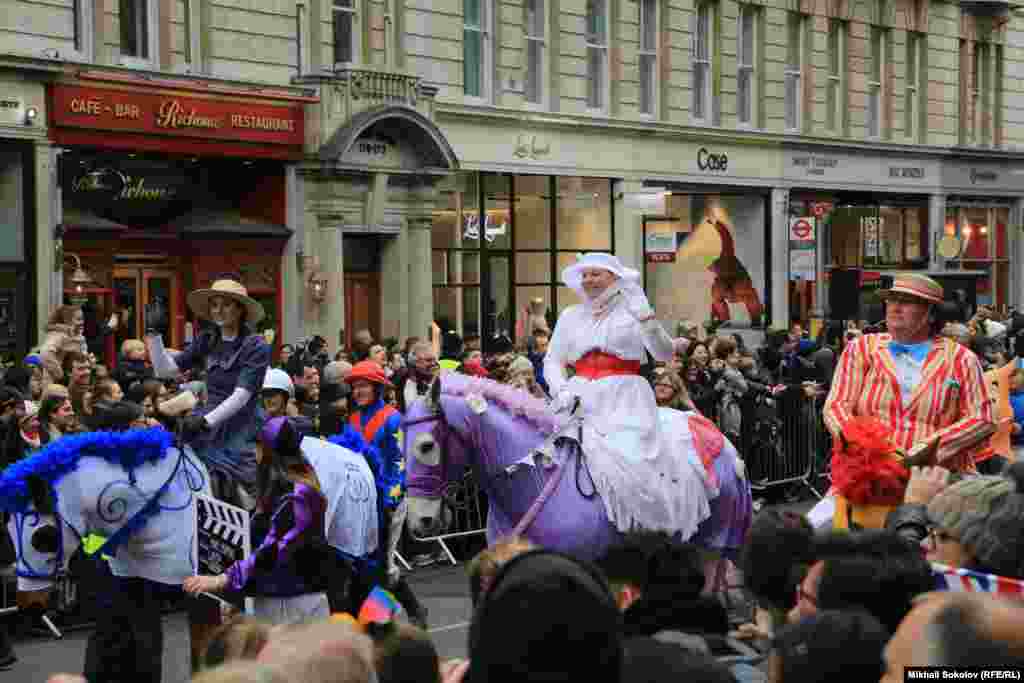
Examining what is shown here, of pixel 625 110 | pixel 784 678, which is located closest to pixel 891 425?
pixel 784 678

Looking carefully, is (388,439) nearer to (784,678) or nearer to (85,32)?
(784,678)

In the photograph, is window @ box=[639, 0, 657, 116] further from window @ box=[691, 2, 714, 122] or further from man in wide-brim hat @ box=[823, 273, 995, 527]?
man in wide-brim hat @ box=[823, 273, 995, 527]

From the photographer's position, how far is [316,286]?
27.3 m

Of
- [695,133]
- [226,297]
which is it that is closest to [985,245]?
[695,133]

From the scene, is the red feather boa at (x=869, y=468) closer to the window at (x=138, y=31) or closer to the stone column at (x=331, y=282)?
the window at (x=138, y=31)

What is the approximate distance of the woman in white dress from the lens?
966cm

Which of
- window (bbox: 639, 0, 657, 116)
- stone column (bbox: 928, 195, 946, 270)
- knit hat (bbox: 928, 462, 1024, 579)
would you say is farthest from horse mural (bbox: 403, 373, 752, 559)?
stone column (bbox: 928, 195, 946, 270)

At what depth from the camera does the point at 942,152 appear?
148ft

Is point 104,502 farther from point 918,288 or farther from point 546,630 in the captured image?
point 546,630

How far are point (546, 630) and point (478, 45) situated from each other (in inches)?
1140

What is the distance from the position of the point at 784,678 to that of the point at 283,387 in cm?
787

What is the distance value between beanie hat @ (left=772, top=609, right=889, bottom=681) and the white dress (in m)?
5.20

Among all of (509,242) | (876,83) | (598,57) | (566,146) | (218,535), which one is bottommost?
(218,535)

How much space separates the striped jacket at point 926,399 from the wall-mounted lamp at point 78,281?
52.2ft
